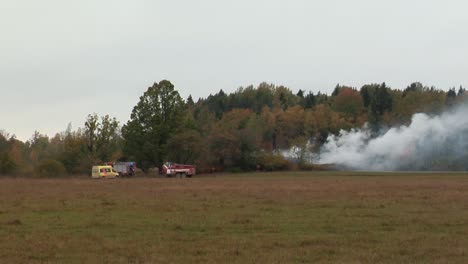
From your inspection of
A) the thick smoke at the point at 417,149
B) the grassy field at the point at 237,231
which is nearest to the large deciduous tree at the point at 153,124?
the thick smoke at the point at 417,149

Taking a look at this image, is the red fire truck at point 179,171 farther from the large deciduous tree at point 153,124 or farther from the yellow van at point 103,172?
the large deciduous tree at point 153,124

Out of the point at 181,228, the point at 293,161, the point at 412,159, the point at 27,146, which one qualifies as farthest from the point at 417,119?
the point at 27,146

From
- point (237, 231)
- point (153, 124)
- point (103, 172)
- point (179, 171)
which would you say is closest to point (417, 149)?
point (179, 171)

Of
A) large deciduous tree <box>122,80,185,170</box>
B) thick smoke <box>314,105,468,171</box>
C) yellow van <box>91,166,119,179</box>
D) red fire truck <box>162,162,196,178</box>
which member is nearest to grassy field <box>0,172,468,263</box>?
red fire truck <box>162,162,196,178</box>

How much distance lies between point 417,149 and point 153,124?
119ft

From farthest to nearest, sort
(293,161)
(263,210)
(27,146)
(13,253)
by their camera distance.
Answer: (27,146), (293,161), (263,210), (13,253)

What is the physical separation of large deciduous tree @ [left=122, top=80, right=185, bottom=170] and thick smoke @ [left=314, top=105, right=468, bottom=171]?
21.3 m

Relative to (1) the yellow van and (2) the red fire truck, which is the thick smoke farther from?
(1) the yellow van

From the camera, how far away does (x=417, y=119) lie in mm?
87188

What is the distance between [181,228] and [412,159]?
70.3 m

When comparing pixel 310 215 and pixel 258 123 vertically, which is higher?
pixel 258 123

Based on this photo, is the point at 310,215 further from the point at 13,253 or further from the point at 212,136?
the point at 212,136

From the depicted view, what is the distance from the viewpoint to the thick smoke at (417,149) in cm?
8400

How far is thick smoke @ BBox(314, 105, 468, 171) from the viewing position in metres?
84.0
